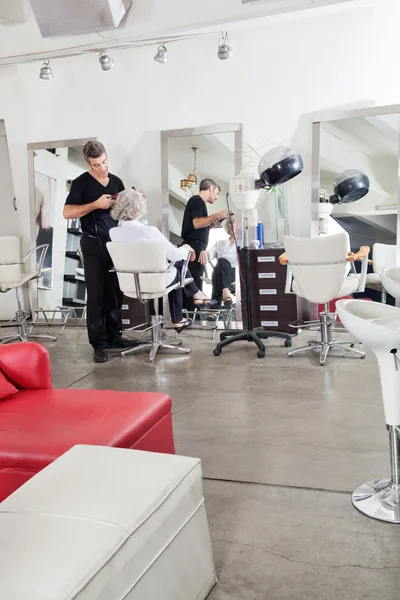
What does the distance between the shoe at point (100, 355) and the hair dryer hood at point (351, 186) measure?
9.11ft

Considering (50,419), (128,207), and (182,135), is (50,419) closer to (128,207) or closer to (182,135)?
(128,207)

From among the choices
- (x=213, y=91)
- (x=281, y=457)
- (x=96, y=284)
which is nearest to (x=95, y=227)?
(x=96, y=284)

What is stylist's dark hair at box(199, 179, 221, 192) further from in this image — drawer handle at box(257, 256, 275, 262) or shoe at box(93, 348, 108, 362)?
shoe at box(93, 348, 108, 362)

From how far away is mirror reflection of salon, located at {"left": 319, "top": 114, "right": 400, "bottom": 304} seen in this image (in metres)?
5.46

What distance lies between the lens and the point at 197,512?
154 cm

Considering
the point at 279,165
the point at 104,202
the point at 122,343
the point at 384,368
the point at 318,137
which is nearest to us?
the point at 384,368

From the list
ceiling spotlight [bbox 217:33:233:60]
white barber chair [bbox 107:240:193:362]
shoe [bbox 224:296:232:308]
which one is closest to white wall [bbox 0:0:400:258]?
ceiling spotlight [bbox 217:33:233:60]

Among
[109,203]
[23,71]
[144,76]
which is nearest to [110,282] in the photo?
[109,203]

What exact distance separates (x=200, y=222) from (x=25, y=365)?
151 inches

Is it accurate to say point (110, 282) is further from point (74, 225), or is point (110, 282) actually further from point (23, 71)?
point (23, 71)

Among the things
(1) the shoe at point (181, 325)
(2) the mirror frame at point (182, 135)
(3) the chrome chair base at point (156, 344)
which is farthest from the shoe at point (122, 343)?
(2) the mirror frame at point (182, 135)

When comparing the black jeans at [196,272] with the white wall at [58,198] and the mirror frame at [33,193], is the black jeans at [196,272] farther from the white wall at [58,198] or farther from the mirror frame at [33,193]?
the mirror frame at [33,193]

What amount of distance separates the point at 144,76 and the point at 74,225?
1851mm

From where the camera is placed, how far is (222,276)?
610 centimetres
